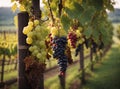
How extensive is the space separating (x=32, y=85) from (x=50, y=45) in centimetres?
59

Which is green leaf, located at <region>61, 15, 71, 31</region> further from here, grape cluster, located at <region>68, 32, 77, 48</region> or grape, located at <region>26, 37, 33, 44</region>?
grape cluster, located at <region>68, 32, 77, 48</region>

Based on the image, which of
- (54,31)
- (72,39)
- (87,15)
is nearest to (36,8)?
(54,31)

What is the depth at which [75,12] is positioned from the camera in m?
2.52

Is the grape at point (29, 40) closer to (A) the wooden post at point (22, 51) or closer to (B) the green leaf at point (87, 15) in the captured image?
(A) the wooden post at point (22, 51)

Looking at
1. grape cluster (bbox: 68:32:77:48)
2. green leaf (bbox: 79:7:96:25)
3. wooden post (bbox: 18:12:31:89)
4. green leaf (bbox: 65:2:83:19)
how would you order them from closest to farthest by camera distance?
green leaf (bbox: 79:7:96:25)
green leaf (bbox: 65:2:83:19)
wooden post (bbox: 18:12:31:89)
grape cluster (bbox: 68:32:77:48)

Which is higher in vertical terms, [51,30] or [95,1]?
[95,1]

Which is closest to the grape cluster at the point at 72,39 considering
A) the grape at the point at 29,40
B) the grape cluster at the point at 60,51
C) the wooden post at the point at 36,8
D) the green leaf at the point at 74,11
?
the grape cluster at the point at 60,51

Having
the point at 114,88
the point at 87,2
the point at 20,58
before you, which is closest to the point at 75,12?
the point at 87,2

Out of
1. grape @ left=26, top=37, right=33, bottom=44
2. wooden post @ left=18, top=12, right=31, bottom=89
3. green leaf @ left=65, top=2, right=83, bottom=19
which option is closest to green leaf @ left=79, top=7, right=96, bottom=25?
green leaf @ left=65, top=2, right=83, bottom=19

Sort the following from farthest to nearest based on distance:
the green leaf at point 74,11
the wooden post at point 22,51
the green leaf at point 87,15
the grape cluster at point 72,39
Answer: the grape cluster at point 72,39 → the wooden post at point 22,51 → the green leaf at point 74,11 → the green leaf at point 87,15

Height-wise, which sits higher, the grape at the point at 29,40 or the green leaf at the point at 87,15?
the green leaf at the point at 87,15

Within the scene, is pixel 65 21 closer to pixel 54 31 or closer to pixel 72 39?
pixel 54 31

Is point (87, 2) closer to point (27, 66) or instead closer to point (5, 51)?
point (27, 66)

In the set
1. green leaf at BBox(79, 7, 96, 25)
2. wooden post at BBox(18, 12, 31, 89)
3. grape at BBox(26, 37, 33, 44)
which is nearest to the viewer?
green leaf at BBox(79, 7, 96, 25)
